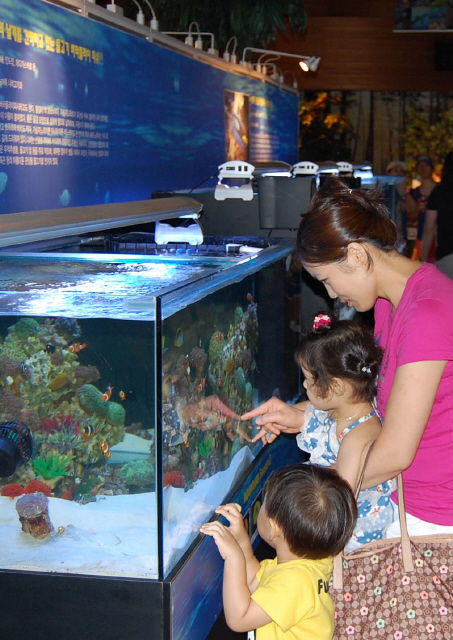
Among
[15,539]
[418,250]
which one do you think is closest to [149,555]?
[15,539]

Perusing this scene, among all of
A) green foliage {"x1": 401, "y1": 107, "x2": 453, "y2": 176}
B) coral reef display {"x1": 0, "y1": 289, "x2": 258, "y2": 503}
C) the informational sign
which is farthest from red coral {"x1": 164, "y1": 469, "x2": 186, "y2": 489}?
green foliage {"x1": 401, "y1": 107, "x2": 453, "y2": 176}

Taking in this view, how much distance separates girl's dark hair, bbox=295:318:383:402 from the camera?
6.08ft

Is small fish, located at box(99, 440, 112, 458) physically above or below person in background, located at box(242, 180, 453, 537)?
below

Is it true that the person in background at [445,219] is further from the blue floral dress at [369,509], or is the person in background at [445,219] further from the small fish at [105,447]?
the small fish at [105,447]

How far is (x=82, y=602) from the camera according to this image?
173cm

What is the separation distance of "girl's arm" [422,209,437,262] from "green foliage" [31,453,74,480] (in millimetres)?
4024

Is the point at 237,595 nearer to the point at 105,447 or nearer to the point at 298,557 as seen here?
the point at 298,557

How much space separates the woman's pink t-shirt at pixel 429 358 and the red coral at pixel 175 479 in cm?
49

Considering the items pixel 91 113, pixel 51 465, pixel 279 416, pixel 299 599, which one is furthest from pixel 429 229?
pixel 51 465

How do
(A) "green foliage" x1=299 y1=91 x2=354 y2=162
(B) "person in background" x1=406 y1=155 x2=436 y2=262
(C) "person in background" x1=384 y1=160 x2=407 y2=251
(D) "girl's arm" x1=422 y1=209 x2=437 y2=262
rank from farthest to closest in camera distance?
(A) "green foliage" x1=299 y1=91 x2=354 y2=162 → (B) "person in background" x1=406 y1=155 x2=436 y2=262 → (C) "person in background" x1=384 y1=160 x2=407 y2=251 → (D) "girl's arm" x1=422 y1=209 x2=437 y2=262

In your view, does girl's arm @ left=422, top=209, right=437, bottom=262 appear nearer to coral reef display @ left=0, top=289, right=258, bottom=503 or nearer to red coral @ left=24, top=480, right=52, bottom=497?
coral reef display @ left=0, top=289, right=258, bottom=503

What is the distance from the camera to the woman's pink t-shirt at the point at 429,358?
1480 millimetres

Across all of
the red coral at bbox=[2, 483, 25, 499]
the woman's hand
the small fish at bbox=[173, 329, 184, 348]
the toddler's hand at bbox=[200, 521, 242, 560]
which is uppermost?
the small fish at bbox=[173, 329, 184, 348]

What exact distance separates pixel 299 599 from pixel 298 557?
89 mm
